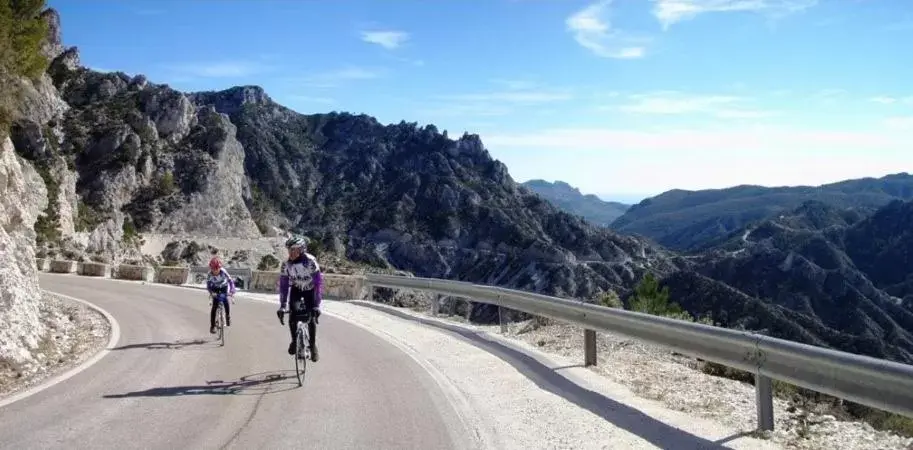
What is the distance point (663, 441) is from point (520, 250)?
144327 millimetres

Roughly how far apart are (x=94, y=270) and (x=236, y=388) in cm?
3007

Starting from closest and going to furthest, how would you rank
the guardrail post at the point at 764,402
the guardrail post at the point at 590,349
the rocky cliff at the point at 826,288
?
the guardrail post at the point at 764,402
the guardrail post at the point at 590,349
the rocky cliff at the point at 826,288

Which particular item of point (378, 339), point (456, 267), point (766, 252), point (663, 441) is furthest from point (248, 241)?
point (663, 441)

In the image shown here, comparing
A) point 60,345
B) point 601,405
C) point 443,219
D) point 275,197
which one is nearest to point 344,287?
point 60,345

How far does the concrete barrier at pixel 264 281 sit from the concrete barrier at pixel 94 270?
9967 millimetres

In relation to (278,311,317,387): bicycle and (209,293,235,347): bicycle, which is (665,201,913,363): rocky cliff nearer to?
(209,293,235,347): bicycle

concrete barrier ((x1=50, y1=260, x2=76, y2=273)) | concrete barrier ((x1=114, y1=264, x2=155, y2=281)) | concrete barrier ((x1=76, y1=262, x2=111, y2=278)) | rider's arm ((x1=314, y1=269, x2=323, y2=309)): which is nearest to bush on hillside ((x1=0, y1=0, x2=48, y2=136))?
rider's arm ((x1=314, y1=269, x2=323, y2=309))

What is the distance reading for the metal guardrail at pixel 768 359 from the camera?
17.4 ft

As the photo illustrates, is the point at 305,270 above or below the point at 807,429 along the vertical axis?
above

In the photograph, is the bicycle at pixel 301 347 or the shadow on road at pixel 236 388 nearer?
the shadow on road at pixel 236 388

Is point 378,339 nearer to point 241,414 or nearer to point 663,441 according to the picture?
point 241,414

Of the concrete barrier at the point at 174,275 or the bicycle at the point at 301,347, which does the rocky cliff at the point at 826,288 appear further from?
the bicycle at the point at 301,347

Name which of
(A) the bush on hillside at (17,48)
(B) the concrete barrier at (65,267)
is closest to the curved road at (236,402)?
(A) the bush on hillside at (17,48)

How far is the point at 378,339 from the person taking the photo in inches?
520
